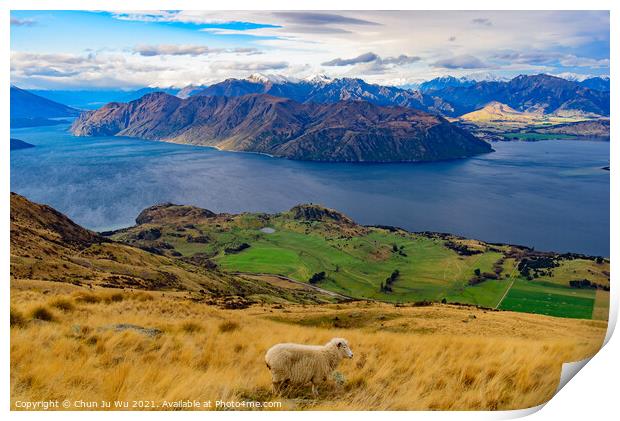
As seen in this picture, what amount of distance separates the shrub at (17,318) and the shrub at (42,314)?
174 millimetres

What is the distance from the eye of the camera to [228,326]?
909 centimetres

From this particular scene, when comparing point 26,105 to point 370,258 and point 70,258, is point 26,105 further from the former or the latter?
point 370,258

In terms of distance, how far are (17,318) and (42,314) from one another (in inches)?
15.7

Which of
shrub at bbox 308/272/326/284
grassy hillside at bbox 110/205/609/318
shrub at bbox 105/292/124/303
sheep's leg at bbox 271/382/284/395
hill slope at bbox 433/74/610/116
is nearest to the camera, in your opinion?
sheep's leg at bbox 271/382/284/395

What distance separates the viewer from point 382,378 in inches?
285

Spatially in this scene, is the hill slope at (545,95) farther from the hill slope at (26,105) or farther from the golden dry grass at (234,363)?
the hill slope at (26,105)

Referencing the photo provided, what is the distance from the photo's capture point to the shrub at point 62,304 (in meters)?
8.74

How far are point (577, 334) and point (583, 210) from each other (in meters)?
52.6

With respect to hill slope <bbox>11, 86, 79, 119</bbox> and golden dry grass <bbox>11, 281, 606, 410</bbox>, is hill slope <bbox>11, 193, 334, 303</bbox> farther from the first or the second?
golden dry grass <bbox>11, 281, 606, 410</bbox>

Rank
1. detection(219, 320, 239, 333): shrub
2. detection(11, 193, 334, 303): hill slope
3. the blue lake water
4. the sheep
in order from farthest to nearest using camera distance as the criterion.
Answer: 1. the blue lake water
2. detection(11, 193, 334, 303): hill slope
3. detection(219, 320, 239, 333): shrub
4. the sheep

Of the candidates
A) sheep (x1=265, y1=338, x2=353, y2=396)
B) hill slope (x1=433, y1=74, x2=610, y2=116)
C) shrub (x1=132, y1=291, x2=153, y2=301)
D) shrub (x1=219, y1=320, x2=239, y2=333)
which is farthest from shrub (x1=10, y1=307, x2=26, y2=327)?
hill slope (x1=433, y1=74, x2=610, y2=116)

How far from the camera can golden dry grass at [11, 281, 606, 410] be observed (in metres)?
Result: 6.78

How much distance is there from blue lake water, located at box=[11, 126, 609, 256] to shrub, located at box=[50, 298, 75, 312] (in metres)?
8.47

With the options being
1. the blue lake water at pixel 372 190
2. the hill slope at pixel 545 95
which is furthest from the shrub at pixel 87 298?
the hill slope at pixel 545 95
